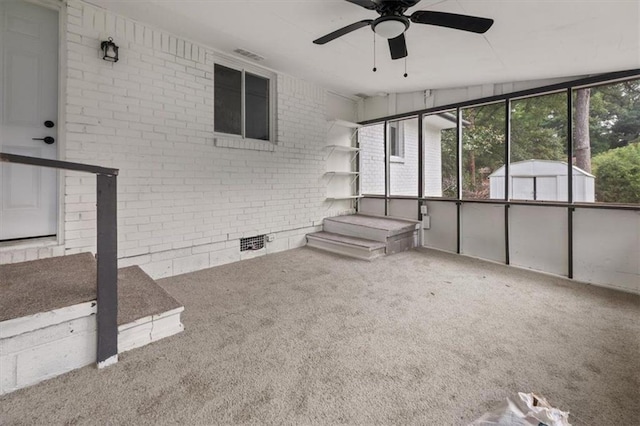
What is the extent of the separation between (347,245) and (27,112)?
385cm

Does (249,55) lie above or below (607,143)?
above

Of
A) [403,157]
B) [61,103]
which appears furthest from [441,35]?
[61,103]

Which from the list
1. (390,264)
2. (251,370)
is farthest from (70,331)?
(390,264)

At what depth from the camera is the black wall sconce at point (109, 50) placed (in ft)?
9.33

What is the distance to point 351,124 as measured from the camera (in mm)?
5480

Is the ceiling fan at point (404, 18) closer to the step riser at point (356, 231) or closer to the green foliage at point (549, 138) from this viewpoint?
the green foliage at point (549, 138)

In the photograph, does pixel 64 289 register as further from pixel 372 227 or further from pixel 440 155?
pixel 440 155

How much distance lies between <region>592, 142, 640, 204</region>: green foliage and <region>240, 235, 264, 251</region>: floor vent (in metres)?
4.29

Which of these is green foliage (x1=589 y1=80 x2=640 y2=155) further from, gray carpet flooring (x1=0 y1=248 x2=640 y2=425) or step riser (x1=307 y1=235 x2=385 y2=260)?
step riser (x1=307 y1=235 x2=385 y2=260)

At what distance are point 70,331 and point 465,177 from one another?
4868 millimetres

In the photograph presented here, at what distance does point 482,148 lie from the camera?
448cm

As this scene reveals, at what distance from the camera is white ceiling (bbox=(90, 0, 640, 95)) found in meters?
2.28

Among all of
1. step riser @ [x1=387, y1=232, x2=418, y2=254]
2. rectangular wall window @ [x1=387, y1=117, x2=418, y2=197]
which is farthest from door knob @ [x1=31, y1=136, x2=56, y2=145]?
rectangular wall window @ [x1=387, y1=117, x2=418, y2=197]

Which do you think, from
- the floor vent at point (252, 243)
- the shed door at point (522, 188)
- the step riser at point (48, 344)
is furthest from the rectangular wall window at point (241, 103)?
the shed door at point (522, 188)
